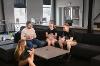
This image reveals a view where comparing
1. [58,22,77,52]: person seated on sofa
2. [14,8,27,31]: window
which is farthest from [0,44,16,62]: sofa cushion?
[14,8,27,31]: window

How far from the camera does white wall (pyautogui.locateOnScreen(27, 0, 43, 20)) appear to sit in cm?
958

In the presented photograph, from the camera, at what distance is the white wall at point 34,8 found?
9.58m

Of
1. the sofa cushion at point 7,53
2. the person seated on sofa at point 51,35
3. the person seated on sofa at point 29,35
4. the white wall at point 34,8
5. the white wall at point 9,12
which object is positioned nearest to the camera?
the sofa cushion at point 7,53

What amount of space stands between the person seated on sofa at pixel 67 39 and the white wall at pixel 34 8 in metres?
5.10

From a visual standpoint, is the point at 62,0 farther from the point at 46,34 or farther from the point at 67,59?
the point at 67,59

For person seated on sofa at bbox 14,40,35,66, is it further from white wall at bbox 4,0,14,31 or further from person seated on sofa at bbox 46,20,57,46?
white wall at bbox 4,0,14,31

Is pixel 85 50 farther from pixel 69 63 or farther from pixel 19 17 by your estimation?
pixel 19 17

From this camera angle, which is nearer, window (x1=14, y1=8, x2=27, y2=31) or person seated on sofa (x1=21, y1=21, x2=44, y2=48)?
person seated on sofa (x1=21, y1=21, x2=44, y2=48)

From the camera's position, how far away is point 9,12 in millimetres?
8773

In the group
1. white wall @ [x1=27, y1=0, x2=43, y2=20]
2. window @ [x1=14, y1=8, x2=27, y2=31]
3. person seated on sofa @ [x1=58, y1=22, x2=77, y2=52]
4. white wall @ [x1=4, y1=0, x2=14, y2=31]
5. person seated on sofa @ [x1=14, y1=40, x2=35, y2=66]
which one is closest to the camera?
person seated on sofa @ [x1=14, y1=40, x2=35, y2=66]

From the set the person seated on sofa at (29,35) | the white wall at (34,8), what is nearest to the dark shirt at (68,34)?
the person seated on sofa at (29,35)

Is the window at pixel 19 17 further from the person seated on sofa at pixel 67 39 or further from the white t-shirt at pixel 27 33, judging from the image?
the person seated on sofa at pixel 67 39

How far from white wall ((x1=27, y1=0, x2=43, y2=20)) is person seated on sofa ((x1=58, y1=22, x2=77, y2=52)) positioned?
5.10m

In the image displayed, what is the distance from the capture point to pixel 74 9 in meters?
9.61
